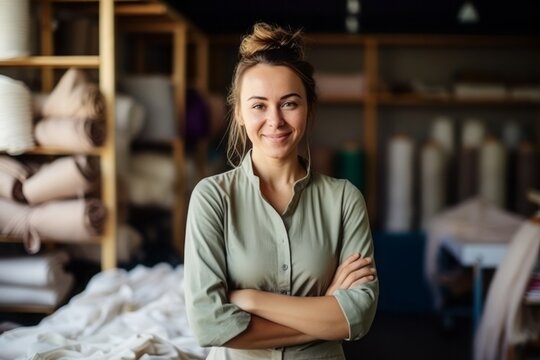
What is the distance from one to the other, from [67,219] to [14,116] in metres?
0.58

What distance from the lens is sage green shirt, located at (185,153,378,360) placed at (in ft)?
4.98

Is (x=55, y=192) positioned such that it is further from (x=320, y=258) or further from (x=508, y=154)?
(x=508, y=154)

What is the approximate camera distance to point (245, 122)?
1631mm

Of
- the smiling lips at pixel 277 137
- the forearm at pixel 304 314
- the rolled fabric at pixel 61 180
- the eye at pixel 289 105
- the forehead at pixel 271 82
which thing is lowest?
the forearm at pixel 304 314

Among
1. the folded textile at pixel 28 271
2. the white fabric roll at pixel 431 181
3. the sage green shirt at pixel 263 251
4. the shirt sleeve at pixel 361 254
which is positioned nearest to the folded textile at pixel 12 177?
the folded textile at pixel 28 271

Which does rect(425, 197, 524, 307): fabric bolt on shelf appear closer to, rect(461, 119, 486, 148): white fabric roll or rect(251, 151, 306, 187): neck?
rect(461, 119, 486, 148): white fabric roll

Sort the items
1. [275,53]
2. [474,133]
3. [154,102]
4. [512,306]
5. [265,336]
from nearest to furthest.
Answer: [265,336]
[275,53]
[512,306]
[154,102]
[474,133]

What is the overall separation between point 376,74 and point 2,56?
12.0ft

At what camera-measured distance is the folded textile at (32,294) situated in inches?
108

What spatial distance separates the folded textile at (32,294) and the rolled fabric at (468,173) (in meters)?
3.54

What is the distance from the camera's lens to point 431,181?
5211 millimetres

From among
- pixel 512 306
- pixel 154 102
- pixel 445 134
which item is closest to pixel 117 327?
pixel 154 102

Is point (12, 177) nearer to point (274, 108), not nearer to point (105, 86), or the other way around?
point (105, 86)

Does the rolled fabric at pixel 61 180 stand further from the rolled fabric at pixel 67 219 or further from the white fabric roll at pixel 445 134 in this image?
the white fabric roll at pixel 445 134
